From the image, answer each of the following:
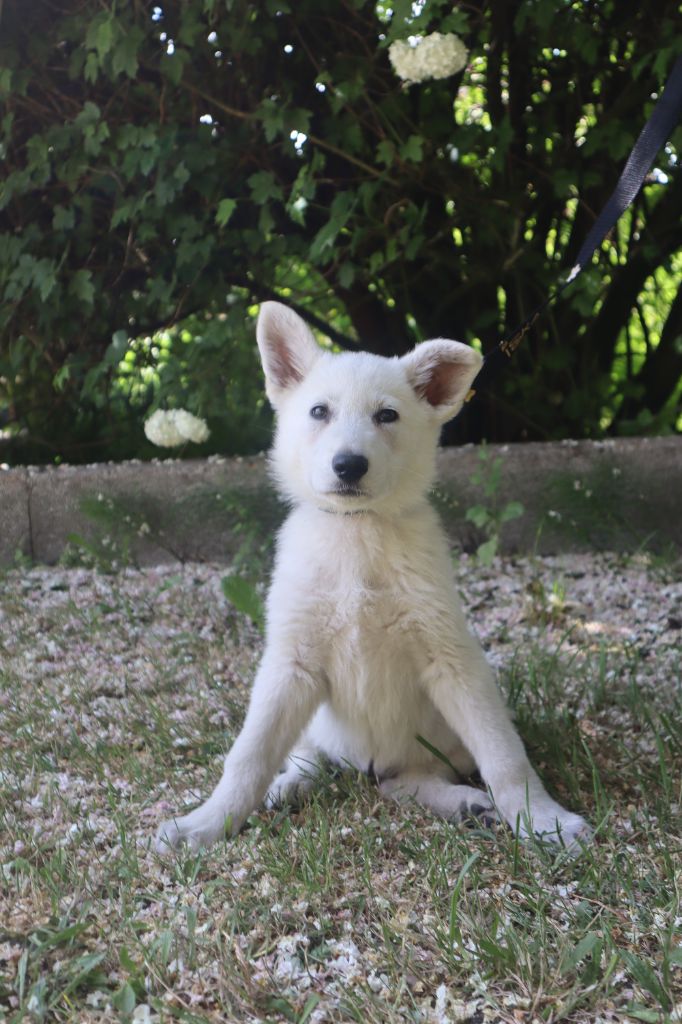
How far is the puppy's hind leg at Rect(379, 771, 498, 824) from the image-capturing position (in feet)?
7.47

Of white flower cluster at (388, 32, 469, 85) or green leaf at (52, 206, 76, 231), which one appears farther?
green leaf at (52, 206, 76, 231)

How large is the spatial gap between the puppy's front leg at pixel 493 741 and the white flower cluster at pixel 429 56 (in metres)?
2.35

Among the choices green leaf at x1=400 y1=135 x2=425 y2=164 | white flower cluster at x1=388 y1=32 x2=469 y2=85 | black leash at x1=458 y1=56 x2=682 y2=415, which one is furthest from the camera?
green leaf at x1=400 y1=135 x2=425 y2=164

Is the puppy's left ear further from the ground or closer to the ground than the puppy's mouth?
further from the ground

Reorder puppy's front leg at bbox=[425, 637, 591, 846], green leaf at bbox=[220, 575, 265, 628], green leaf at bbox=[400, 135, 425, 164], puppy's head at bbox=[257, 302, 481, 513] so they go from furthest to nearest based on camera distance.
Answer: green leaf at bbox=[400, 135, 425, 164], green leaf at bbox=[220, 575, 265, 628], puppy's head at bbox=[257, 302, 481, 513], puppy's front leg at bbox=[425, 637, 591, 846]

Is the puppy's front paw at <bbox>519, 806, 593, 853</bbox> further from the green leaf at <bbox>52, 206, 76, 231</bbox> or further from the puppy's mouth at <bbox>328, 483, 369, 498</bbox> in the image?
the green leaf at <bbox>52, 206, 76, 231</bbox>

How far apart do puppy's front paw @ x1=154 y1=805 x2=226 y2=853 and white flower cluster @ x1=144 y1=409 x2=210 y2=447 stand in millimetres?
2253

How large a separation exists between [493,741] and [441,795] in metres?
0.20

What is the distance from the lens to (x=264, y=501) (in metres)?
4.59

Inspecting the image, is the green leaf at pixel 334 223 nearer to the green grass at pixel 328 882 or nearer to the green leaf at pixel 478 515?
the green leaf at pixel 478 515

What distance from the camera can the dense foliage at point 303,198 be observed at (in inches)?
170

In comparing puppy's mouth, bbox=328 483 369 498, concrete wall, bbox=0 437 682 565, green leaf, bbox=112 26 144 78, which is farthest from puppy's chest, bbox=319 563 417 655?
green leaf, bbox=112 26 144 78

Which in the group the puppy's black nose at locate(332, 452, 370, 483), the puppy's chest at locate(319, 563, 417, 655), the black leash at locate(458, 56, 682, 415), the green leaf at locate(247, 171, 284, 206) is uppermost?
the black leash at locate(458, 56, 682, 415)

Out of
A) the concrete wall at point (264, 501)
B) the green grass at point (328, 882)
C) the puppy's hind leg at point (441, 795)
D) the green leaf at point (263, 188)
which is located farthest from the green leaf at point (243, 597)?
the green leaf at point (263, 188)
